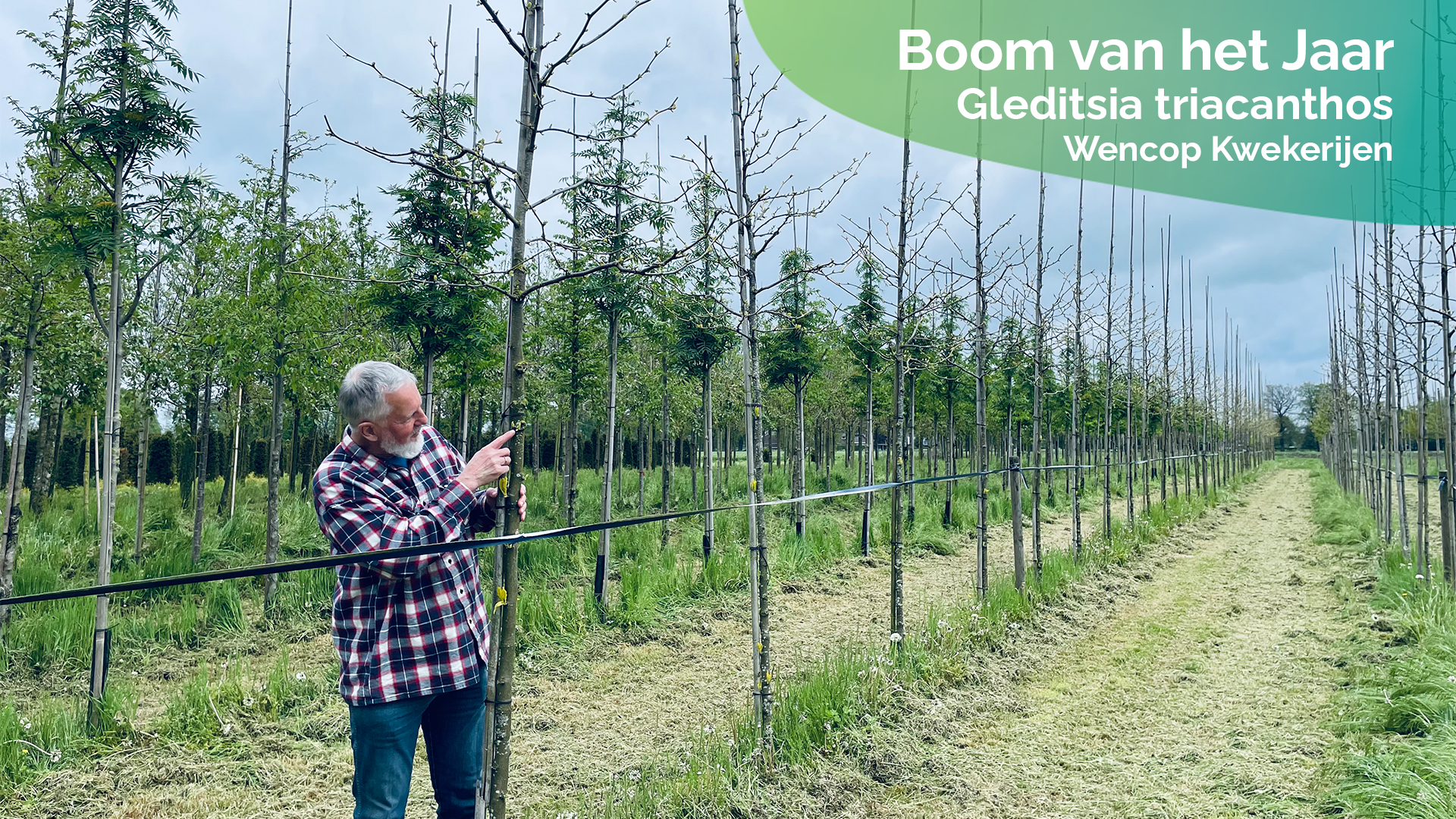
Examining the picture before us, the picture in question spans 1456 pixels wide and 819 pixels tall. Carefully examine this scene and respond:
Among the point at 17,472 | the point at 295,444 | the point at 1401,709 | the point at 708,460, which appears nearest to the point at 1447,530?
the point at 1401,709

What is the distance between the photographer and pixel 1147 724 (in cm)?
478

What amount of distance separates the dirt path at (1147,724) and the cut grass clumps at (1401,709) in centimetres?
19

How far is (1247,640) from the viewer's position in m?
6.72

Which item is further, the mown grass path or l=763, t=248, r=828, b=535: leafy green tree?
l=763, t=248, r=828, b=535: leafy green tree

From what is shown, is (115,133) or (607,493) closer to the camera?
(115,133)

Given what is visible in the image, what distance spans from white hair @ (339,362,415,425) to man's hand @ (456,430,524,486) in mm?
326

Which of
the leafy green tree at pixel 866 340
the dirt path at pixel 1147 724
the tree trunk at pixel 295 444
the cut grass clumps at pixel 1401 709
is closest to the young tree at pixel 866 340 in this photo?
the leafy green tree at pixel 866 340

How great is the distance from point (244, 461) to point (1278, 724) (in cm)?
2083

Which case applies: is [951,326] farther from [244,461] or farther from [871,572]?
[244,461]

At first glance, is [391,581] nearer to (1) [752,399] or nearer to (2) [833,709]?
(1) [752,399]

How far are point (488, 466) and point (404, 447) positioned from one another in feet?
1.23

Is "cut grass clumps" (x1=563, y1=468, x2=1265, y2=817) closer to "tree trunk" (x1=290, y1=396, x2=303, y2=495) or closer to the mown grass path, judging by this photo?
the mown grass path

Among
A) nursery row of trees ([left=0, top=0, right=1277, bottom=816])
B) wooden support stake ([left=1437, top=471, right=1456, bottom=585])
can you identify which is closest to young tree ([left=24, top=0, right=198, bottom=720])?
nursery row of trees ([left=0, top=0, right=1277, bottom=816])

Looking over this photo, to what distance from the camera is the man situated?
2.23 meters
